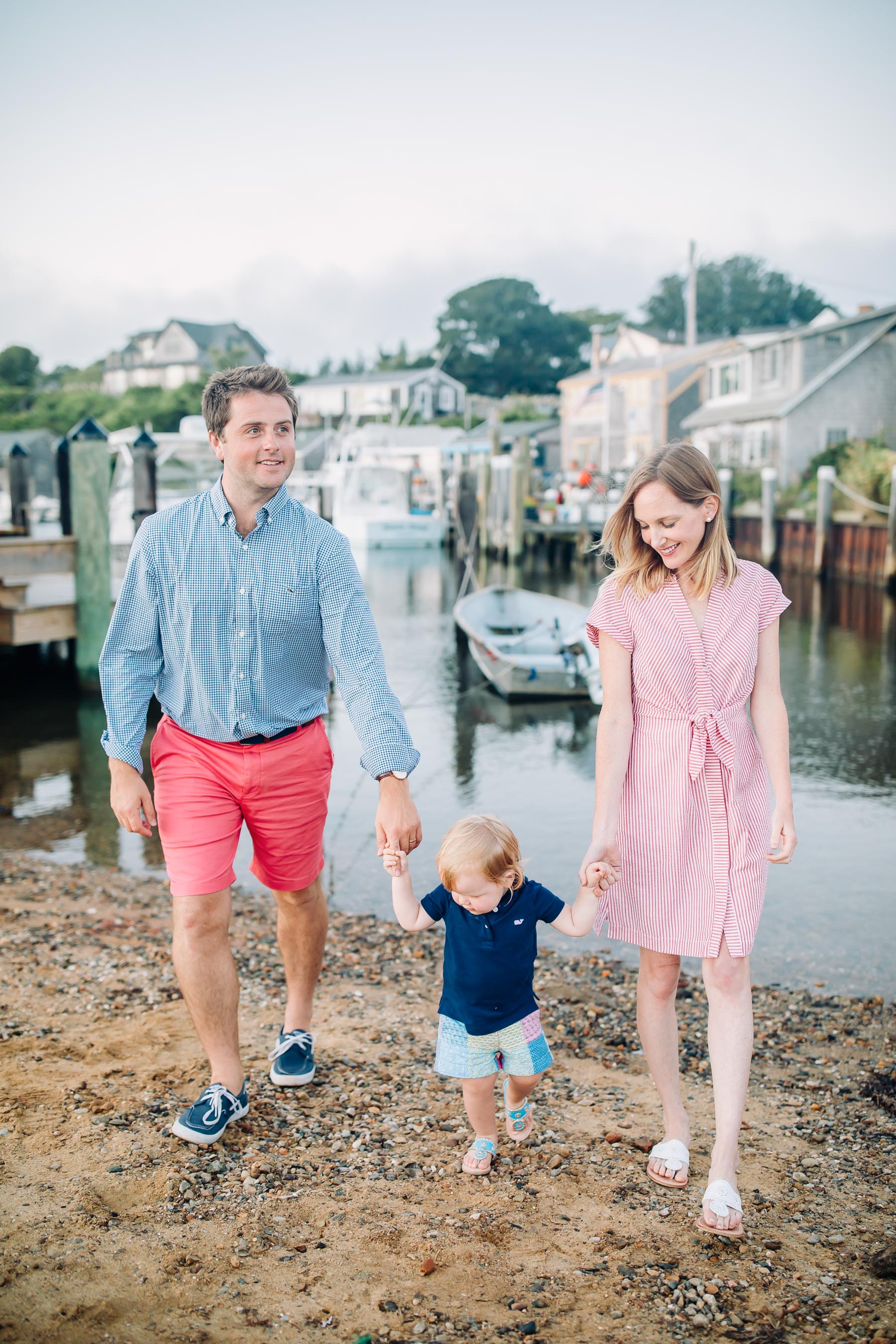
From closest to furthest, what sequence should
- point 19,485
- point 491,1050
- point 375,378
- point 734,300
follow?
point 491,1050
point 19,485
point 375,378
point 734,300

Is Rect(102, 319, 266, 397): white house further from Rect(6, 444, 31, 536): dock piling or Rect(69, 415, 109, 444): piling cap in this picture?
Rect(69, 415, 109, 444): piling cap

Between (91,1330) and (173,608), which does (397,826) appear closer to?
(173,608)

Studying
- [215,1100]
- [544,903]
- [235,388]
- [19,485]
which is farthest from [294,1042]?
[19,485]

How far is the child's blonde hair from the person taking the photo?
2881mm

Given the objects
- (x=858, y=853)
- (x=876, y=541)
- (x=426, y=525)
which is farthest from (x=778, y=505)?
(x=858, y=853)

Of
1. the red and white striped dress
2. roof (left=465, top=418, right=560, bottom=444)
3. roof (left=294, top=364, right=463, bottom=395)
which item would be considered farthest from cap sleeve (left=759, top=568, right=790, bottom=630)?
roof (left=294, top=364, right=463, bottom=395)

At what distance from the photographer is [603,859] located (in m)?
3.03

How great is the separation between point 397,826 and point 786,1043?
233cm

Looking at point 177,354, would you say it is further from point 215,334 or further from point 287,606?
point 287,606

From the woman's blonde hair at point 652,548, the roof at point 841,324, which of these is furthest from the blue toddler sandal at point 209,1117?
the roof at point 841,324

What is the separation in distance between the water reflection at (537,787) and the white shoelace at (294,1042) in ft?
7.95

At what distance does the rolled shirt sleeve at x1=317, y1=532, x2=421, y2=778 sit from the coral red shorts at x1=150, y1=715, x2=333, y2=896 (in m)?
0.28

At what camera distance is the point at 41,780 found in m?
9.55

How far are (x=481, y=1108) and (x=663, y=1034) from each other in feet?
1.84
